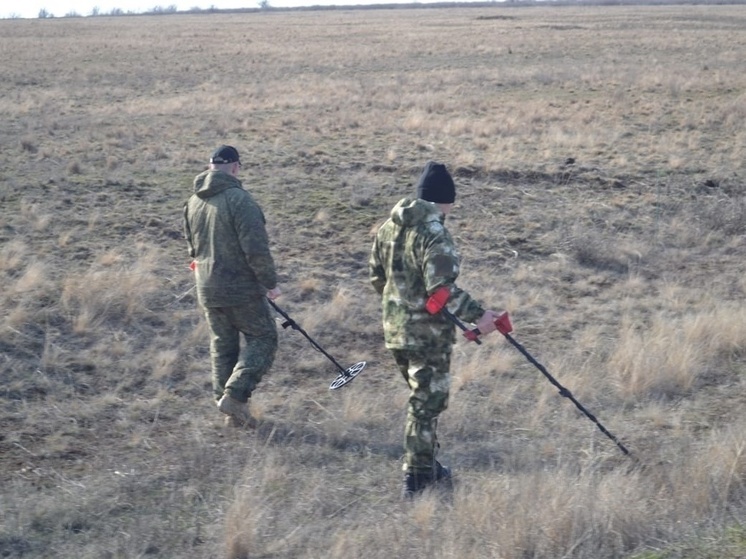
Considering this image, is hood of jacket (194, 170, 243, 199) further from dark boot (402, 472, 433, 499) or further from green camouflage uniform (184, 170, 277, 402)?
dark boot (402, 472, 433, 499)

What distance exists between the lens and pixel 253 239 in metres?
5.76

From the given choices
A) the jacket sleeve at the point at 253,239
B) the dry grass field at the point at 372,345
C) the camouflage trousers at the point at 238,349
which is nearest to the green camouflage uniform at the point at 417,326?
the dry grass field at the point at 372,345

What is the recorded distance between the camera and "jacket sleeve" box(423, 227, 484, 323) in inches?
186

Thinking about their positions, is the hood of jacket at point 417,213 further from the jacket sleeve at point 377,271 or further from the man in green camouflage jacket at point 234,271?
the man in green camouflage jacket at point 234,271

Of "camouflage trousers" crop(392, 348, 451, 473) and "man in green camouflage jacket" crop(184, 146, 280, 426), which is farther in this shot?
"man in green camouflage jacket" crop(184, 146, 280, 426)

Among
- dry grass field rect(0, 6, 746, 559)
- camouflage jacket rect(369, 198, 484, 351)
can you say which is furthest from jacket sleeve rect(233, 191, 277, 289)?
dry grass field rect(0, 6, 746, 559)

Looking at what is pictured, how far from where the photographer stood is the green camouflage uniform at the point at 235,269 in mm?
5816

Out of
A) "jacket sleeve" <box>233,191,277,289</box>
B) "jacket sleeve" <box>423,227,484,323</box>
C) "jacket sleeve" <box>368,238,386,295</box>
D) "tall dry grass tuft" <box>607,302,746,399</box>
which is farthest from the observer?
"tall dry grass tuft" <box>607,302,746,399</box>

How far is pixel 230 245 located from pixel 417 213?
1.51 meters

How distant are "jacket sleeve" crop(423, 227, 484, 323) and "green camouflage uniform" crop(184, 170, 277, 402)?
4.61 feet

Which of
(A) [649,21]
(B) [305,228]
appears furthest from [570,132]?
(A) [649,21]

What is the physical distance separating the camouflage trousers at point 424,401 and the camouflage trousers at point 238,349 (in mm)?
1228

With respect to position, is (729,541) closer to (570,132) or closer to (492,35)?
(570,132)

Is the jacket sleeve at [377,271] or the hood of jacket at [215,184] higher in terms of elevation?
the hood of jacket at [215,184]
